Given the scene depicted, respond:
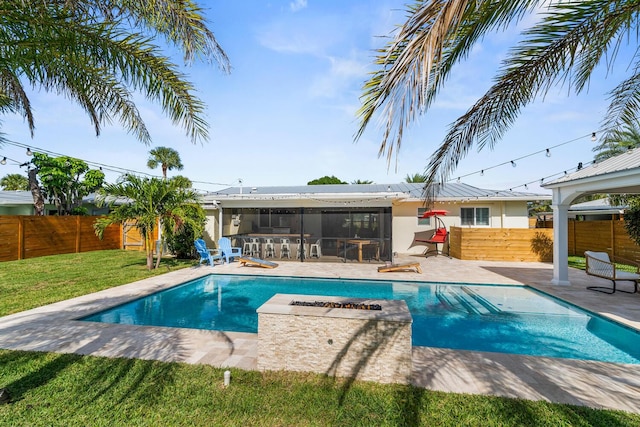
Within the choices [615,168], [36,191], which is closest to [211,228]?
[36,191]

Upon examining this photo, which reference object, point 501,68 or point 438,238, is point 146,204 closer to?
point 501,68

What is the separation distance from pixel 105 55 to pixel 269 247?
10.8 metres

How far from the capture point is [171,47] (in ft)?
13.8

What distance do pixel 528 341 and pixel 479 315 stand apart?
144cm

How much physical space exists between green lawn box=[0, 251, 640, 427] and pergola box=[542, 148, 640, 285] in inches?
217

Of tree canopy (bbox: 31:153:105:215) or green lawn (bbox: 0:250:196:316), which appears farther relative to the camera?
tree canopy (bbox: 31:153:105:215)

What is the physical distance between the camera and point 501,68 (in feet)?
11.6

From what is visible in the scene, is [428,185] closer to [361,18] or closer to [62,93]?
[361,18]

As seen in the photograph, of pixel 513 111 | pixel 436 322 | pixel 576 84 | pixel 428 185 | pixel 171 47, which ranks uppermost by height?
pixel 171 47

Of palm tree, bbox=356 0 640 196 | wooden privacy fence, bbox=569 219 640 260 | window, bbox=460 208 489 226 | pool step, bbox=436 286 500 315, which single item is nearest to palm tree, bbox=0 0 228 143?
palm tree, bbox=356 0 640 196

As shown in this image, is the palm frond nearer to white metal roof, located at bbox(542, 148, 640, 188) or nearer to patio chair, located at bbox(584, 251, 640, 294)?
white metal roof, located at bbox(542, 148, 640, 188)

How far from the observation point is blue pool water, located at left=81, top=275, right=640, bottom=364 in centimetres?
498

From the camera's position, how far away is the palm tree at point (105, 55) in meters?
2.81

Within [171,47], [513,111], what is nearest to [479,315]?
[513,111]
